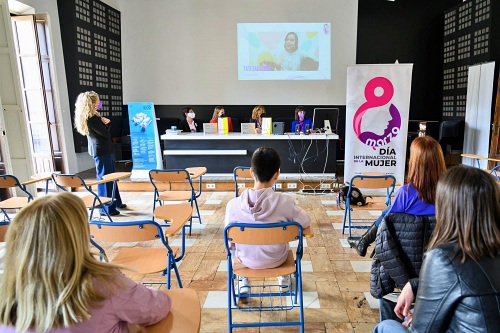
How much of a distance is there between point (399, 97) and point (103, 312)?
4.41 metres

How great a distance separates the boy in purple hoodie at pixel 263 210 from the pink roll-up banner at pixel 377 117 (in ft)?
9.36

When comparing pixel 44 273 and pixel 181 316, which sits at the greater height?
pixel 44 273

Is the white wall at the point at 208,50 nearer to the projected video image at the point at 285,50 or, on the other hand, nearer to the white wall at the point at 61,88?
the projected video image at the point at 285,50

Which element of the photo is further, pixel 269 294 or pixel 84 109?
pixel 84 109

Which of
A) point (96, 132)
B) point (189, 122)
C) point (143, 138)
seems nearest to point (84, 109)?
point (96, 132)

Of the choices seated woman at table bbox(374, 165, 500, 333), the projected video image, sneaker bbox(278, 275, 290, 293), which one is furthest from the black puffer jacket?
the projected video image

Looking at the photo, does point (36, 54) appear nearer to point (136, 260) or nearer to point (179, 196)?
point (179, 196)

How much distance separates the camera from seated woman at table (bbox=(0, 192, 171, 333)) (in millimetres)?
802

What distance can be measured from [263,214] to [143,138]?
4.23 meters

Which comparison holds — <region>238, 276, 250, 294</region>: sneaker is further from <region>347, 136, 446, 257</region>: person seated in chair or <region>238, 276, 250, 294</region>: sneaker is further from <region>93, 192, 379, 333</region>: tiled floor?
<region>347, 136, 446, 257</region>: person seated in chair

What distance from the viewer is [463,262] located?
0.87 meters

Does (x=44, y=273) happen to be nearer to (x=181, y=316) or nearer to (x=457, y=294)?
(x=181, y=316)

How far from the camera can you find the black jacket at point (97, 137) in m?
3.89

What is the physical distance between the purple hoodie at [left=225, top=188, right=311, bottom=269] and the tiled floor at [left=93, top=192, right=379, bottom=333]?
1.61 ft
